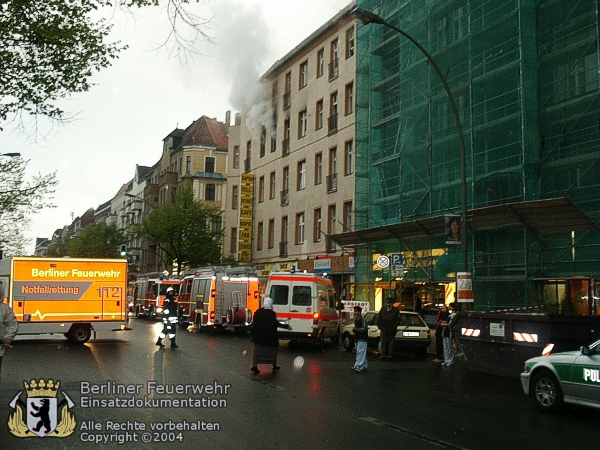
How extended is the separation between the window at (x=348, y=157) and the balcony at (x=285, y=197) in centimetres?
710

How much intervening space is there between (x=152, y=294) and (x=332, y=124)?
15.6 metres

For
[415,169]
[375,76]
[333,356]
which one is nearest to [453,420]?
[333,356]

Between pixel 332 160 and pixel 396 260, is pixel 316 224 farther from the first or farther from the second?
pixel 396 260

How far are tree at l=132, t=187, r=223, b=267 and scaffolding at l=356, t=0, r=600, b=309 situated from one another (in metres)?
A: 19.9

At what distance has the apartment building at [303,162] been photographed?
37531 mm

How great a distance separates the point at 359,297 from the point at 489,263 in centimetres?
913

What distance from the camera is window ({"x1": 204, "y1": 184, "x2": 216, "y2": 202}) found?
2643 inches

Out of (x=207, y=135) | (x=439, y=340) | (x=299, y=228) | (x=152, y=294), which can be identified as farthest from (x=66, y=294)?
(x=207, y=135)

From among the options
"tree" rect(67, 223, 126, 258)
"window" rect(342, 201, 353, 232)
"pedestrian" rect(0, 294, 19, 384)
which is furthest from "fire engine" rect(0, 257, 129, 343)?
"tree" rect(67, 223, 126, 258)

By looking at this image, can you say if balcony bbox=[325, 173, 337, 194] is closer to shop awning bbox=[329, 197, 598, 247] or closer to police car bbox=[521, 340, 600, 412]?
shop awning bbox=[329, 197, 598, 247]

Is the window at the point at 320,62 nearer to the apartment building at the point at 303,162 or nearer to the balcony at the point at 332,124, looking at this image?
the apartment building at the point at 303,162

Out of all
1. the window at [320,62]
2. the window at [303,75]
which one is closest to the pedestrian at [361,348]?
the window at [320,62]

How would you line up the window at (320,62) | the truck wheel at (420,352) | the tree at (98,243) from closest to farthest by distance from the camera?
the truck wheel at (420,352) < the window at (320,62) < the tree at (98,243)

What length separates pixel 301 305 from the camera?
74.5 feet
